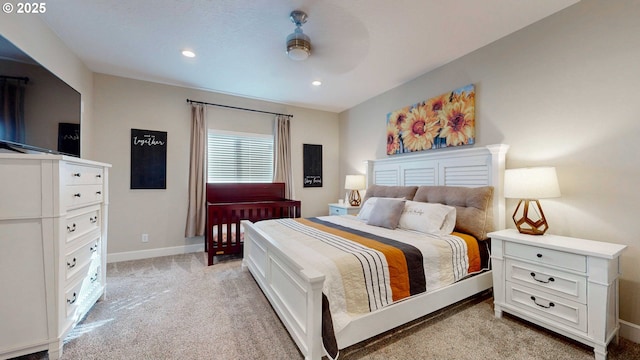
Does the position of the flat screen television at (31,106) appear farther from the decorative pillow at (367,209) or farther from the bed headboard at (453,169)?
the bed headboard at (453,169)

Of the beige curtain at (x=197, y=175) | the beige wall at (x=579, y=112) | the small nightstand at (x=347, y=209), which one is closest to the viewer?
the beige wall at (x=579, y=112)

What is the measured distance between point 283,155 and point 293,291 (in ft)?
10.1

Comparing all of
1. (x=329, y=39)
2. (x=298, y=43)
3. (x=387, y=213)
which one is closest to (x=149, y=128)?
(x=298, y=43)

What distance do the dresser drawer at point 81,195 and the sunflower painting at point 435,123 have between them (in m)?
3.48

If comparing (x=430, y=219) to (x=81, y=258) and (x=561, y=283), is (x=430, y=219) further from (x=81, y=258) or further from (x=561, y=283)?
(x=81, y=258)

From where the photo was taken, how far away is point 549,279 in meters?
1.79

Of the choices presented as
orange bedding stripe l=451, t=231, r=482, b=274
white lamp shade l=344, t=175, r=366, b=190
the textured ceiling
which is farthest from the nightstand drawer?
white lamp shade l=344, t=175, r=366, b=190

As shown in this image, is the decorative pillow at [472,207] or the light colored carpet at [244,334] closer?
the light colored carpet at [244,334]

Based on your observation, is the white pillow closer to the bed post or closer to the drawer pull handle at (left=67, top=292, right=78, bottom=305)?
the bed post

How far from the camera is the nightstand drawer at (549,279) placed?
1656mm

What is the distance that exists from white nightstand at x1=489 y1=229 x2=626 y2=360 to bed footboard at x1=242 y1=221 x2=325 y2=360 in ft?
5.42

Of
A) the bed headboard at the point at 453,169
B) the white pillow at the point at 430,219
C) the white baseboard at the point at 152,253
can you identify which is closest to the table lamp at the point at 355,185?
the bed headboard at the point at 453,169

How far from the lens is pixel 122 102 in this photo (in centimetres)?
344

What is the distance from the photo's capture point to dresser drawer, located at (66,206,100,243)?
1696mm
